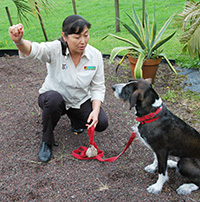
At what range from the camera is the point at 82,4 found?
1341 cm

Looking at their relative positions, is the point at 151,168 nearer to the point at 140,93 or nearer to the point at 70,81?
the point at 140,93

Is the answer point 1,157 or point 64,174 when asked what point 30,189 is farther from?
point 1,157

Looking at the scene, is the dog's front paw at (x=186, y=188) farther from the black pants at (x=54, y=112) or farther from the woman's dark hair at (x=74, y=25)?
the woman's dark hair at (x=74, y=25)

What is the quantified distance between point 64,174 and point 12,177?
57 cm

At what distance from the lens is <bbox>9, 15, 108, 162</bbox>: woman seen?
8.41 feet

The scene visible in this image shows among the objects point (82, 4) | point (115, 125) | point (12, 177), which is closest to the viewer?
point (12, 177)

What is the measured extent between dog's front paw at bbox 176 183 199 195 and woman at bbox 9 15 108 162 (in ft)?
3.66

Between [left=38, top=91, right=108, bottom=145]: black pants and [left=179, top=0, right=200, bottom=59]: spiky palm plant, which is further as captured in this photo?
[left=179, top=0, right=200, bottom=59]: spiky palm plant

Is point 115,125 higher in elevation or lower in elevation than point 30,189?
lower

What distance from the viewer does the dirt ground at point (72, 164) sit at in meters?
2.39

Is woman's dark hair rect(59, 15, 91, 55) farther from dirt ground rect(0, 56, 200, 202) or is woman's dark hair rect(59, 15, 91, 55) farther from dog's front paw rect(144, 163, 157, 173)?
dog's front paw rect(144, 163, 157, 173)

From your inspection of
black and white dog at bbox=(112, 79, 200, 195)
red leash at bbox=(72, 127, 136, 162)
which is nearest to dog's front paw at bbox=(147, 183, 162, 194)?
black and white dog at bbox=(112, 79, 200, 195)

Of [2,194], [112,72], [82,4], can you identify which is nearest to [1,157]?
[2,194]

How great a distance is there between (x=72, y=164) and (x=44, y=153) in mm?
374
